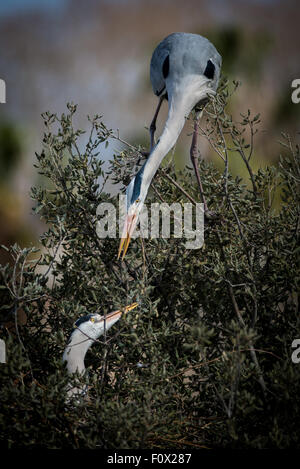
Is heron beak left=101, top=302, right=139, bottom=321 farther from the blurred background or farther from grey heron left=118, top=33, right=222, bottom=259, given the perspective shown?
the blurred background

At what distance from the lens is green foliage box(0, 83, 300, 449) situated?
1.38 metres

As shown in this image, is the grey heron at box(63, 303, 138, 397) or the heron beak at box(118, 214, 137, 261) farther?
the heron beak at box(118, 214, 137, 261)

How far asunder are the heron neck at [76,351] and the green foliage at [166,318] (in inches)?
2.1

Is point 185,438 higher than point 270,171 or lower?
lower

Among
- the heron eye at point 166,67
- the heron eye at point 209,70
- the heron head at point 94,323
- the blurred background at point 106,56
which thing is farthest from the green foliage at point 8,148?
the heron head at point 94,323

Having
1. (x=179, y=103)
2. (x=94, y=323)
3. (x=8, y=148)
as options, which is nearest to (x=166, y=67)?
(x=179, y=103)

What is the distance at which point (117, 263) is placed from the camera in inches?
70.9

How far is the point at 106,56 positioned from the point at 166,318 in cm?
1502

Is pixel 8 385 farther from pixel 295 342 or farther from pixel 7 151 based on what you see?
pixel 7 151

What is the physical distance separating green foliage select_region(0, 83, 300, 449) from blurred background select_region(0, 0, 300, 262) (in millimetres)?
5984

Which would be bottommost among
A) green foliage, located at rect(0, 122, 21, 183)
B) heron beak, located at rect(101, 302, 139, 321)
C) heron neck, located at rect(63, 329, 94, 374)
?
heron neck, located at rect(63, 329, 94, 374)

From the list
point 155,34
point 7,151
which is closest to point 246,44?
point 7,151

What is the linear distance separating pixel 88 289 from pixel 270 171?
0.71 meters

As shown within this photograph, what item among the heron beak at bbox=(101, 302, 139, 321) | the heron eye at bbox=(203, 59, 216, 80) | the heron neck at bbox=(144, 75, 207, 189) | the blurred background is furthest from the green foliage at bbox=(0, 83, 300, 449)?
the blurred background
